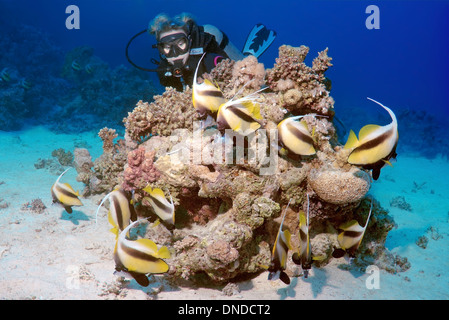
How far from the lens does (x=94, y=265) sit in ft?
11.1

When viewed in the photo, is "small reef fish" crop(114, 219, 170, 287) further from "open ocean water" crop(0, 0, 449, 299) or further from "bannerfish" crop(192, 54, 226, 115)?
"open ocean water" crop(0, 0, 449, 299)

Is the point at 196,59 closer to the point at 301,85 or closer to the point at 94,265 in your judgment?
the point at 301,85

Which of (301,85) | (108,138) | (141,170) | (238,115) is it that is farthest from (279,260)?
(108,138)

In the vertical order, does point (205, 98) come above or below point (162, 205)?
above

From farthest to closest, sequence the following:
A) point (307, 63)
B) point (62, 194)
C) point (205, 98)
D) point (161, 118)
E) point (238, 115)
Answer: point (307, 63)
point (161, 118)
point (62, 194)
point (205, 98)
point (238, 115)

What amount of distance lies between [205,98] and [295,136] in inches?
42.3

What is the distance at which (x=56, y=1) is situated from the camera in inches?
2327

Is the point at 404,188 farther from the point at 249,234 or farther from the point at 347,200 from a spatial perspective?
the point at 249,234

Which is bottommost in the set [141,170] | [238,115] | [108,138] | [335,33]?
[141,170]

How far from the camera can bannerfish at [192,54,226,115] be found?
2576mm

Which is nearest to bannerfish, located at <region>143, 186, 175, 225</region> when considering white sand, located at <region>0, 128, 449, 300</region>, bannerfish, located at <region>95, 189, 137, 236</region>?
bannerfish, located at <region>95, 189, 137, 236</region>

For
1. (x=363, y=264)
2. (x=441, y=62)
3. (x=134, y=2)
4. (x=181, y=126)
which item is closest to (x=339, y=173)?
(x=363, y=264)

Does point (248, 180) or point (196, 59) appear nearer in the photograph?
point (248, 180)

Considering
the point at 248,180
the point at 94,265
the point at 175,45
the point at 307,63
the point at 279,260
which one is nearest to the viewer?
the point at 279,260
